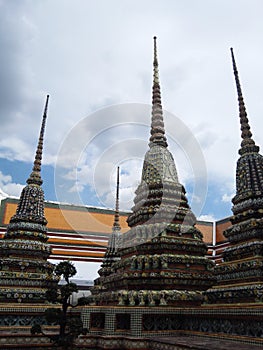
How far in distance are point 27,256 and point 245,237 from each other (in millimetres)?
6571

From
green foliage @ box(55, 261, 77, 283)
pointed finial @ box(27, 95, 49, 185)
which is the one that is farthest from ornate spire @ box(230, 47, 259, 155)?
pointed finial @ box(27, 95, 49, 185)

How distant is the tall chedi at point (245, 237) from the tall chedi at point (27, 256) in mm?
5092

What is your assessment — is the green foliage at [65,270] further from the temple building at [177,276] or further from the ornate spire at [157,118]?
the ornate spire at [157,118]

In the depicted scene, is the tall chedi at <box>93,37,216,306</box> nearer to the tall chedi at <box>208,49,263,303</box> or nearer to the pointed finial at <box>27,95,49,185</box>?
the tall chedi at <box>208,49,263,303</box>

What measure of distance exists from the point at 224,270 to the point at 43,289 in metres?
5.34

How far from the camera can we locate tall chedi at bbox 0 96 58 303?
9.98m

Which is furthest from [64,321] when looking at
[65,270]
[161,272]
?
[161,272]

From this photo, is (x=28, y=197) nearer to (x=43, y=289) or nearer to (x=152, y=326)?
(x=43, y=289)

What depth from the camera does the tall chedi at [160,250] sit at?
29.0 feet

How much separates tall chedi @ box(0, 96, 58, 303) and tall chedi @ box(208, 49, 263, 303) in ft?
16.7

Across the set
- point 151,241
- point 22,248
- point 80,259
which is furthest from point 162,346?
point 80,259

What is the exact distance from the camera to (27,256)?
1086cm

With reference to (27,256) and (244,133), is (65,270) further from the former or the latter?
(244,133)

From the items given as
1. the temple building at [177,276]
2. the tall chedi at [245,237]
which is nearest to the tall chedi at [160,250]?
the temple building at [177,276]
